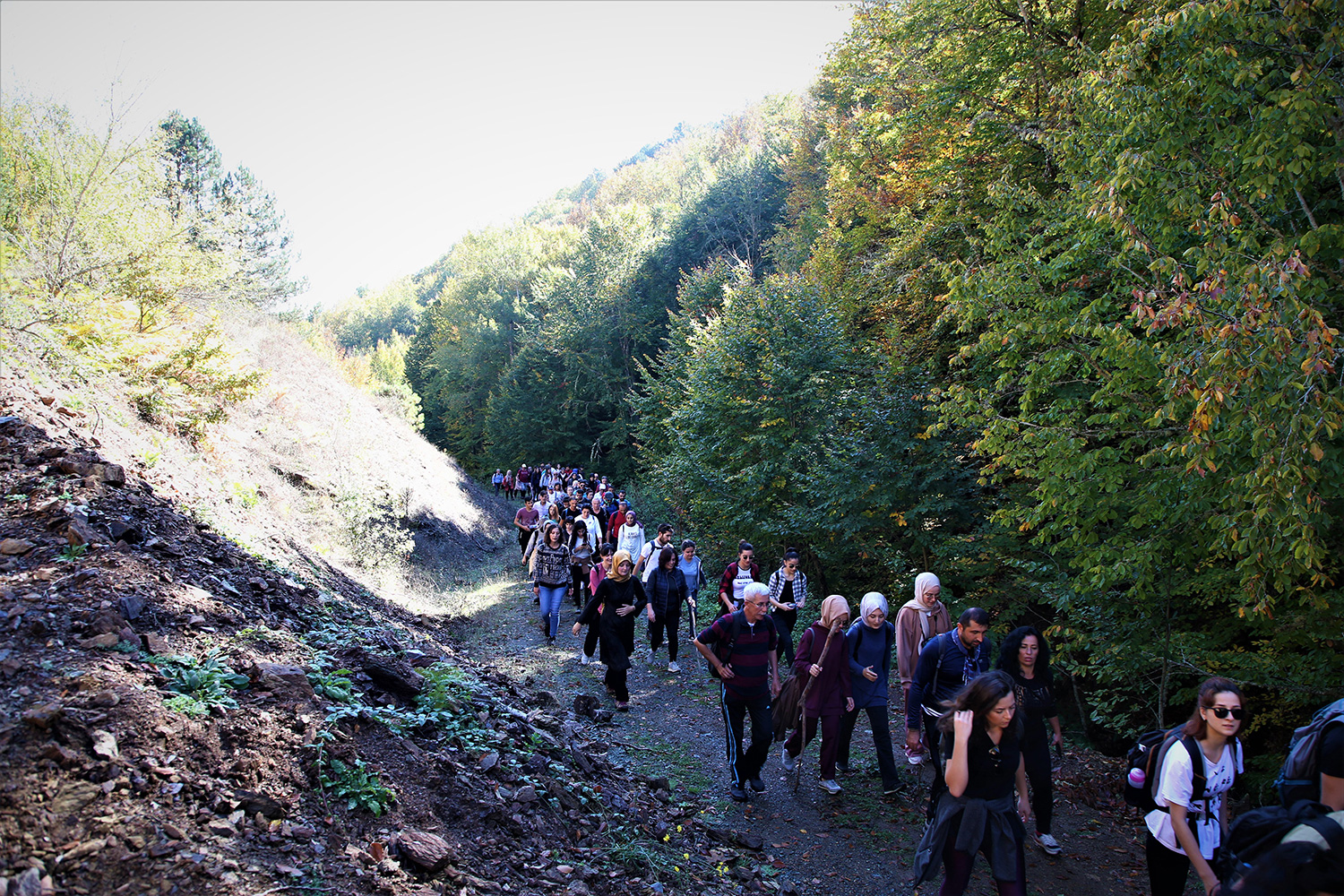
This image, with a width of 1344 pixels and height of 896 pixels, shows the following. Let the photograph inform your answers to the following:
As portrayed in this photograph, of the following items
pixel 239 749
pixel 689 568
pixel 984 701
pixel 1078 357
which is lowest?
pixel 689 568

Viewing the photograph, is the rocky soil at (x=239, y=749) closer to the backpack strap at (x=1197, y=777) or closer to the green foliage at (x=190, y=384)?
the backpack strap at (x=1197, y=777)

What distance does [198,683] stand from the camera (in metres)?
4.15

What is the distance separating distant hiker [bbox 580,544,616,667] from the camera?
10192mm

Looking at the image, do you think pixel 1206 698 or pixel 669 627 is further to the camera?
pixel 669 627

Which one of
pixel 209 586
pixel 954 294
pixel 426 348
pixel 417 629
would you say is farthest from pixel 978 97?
pixel 426 348

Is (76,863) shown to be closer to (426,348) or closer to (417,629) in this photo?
(417,629)

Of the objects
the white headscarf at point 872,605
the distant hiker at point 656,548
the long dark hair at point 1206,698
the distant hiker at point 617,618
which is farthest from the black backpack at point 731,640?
the distant hiker at point 656,548

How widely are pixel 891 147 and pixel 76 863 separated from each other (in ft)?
68.2

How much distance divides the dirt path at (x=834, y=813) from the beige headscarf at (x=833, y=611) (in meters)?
1.67

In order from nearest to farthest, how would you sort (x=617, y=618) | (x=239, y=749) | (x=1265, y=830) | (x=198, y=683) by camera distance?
(x=1265, y=830)
(x=239, y=749)
(x=198, y=683)
(x=617, y=618)

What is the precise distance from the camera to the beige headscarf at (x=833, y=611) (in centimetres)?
627

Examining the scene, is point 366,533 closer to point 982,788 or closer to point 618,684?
point 618,684

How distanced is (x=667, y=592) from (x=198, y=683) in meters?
6.58

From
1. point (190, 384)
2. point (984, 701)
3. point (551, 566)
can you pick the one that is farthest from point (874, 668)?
point (190, 384)
